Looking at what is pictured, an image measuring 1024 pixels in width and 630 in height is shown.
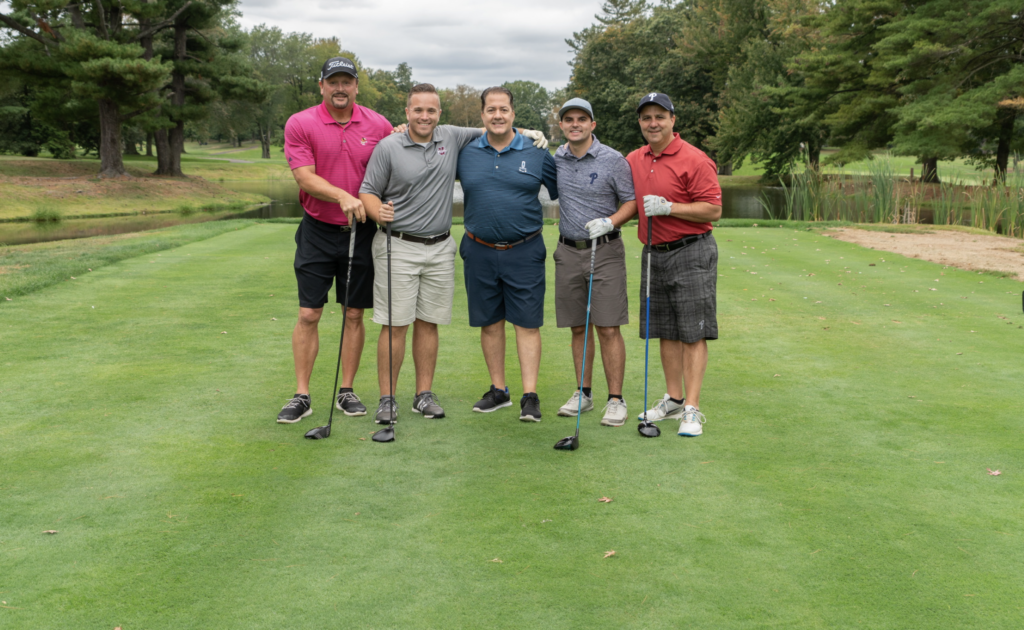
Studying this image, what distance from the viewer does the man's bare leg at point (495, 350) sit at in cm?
492

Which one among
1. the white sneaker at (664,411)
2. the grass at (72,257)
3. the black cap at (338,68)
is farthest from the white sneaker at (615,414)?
the grass at (72,257)

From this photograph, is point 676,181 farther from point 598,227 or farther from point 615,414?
point 615,414

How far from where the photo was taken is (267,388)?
5156mm

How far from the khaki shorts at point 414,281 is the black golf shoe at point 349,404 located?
20.0 inches

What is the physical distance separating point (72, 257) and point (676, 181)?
9.93m

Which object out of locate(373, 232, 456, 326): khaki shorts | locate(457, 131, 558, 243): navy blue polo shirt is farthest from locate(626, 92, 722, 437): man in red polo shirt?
locate(373, 232, 456, 326): khaki shorts

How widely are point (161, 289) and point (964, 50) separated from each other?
85.4ft

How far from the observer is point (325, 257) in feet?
15.5

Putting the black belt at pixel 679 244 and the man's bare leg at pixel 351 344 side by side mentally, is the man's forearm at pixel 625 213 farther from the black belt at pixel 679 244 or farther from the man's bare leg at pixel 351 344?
the man's bare leg at pixel 351 344

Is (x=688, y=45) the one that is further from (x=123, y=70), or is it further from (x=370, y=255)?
(x=370, y=255)

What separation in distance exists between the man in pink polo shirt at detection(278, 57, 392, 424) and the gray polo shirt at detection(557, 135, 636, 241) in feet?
3.70

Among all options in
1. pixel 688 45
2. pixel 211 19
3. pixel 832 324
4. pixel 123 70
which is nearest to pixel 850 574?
pixel 832 324

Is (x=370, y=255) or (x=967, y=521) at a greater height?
(x=370, y=255)

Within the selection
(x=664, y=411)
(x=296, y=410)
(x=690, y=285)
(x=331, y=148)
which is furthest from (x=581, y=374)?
(x=331, y=148)
